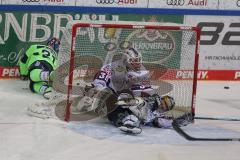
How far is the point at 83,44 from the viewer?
6.52 m

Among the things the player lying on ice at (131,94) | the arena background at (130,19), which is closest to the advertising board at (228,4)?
the arena background at (130,19)

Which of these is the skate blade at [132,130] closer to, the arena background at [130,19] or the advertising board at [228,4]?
the arena background at [130,19]

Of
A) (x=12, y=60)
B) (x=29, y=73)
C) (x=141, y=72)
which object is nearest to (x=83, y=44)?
(x=141, y=72)

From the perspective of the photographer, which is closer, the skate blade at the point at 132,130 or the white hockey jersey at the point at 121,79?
the skate blade at the point at 132,130

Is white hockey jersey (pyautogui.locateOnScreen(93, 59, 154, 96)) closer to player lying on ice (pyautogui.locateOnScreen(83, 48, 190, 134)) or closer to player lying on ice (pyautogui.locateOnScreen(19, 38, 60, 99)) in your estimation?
player lying on ice (pyautogui.locateOnScreen(83, 48, 190, 134))

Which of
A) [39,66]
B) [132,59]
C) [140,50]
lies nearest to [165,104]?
[132,59]

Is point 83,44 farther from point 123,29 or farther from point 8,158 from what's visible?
point 8,158

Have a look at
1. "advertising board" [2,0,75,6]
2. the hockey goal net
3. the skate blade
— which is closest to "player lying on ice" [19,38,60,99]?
"advertising board" [2,0,75,6]

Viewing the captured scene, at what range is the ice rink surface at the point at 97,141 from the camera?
495 centimetres

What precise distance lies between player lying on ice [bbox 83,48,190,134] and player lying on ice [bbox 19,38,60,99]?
144cm

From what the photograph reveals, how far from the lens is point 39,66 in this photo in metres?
8.05

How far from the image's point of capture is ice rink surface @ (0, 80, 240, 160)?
4.95m

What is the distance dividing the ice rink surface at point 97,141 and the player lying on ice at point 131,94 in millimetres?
159

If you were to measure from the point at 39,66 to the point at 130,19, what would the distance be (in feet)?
6.64
